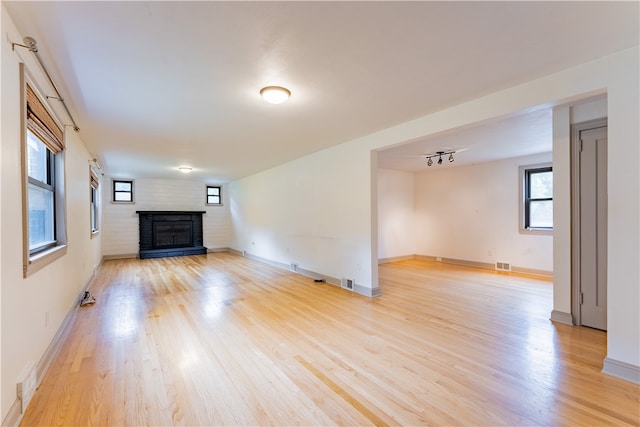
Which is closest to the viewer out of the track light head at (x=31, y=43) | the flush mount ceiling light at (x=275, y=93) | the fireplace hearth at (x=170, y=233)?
the track light head at (x=31, y=43)

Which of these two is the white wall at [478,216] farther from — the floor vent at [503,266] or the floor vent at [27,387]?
the floor vent at [27,387]

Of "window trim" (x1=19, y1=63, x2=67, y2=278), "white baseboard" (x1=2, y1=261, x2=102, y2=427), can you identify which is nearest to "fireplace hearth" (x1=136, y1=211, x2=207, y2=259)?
"white baseboard" (x1=2, y1=261, x2=102, y2=427)

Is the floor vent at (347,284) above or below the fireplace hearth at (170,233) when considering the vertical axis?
below

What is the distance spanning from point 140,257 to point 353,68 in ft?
27.0

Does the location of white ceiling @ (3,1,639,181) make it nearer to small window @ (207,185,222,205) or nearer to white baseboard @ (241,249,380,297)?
white baseboard @ (241,249,380,297)

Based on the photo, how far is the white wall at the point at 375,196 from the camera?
6.67 ft

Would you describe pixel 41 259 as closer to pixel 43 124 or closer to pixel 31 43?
pixel 43 124

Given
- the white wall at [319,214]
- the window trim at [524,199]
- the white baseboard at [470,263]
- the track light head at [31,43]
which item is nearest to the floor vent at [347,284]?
the white wall at [319,214]

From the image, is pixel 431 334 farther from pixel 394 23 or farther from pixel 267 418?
pixel 394 23

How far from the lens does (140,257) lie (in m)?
8.11

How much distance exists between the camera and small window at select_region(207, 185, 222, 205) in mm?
9759

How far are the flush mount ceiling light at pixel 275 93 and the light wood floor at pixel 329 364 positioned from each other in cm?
230

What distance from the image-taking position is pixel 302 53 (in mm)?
2084

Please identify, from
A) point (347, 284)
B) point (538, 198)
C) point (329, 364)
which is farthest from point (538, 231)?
point (329, 364)
